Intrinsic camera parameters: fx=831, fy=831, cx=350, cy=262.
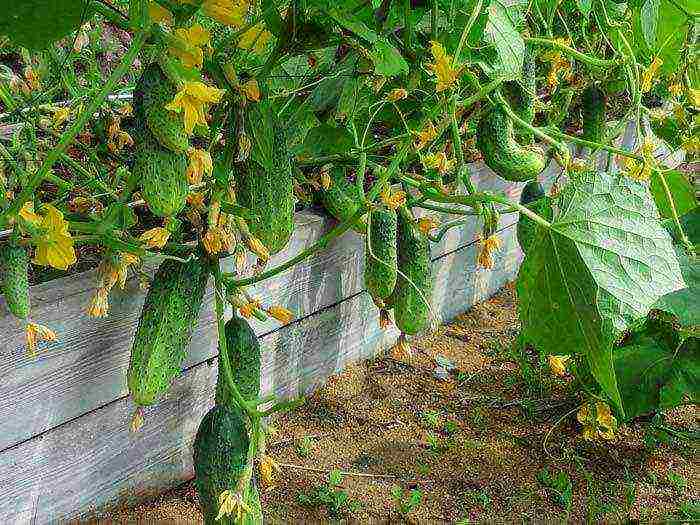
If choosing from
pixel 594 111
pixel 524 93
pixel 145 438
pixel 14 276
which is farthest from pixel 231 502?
pixel 594 111

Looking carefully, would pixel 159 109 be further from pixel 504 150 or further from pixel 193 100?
pixel 504 150

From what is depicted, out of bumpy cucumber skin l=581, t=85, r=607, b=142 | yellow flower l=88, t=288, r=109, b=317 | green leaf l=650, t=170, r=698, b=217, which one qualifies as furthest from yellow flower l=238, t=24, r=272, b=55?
bumpy cucumber skin l=581, t=85, r=607, b=142

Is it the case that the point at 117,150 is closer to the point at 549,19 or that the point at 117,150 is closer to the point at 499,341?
the point at 549,19

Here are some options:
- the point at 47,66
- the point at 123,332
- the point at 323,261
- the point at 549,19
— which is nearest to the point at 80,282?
the point at 123,332

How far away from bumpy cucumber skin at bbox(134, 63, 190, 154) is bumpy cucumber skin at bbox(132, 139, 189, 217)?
0.02 m

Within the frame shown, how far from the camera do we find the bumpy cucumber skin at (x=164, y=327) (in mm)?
1220

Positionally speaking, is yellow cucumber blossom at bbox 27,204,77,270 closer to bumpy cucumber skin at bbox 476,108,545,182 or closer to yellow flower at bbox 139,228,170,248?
yellow flower at bbox 139,228,170,248

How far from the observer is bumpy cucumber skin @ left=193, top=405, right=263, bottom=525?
1.21m

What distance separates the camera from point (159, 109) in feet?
2.67

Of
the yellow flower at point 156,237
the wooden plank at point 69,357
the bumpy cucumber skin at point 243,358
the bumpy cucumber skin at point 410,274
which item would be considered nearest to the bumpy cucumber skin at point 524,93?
the bumpy cucumber skin at point 410,274

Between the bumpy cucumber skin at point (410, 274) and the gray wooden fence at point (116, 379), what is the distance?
17 centimetres

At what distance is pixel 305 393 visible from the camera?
186cm

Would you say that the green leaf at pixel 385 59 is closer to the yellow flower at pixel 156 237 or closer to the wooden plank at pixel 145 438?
the yellow flower at pixel 156 237

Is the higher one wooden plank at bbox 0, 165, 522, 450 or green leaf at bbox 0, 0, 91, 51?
green leaf at bbox 0, 0, 91, 51
